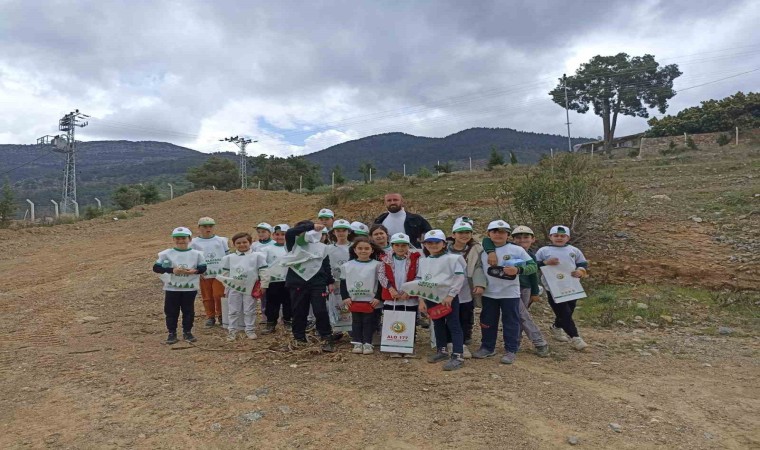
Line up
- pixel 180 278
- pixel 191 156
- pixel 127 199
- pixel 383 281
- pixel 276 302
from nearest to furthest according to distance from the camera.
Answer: pixel 383 281 → pixel 180 278 → pixel 276 302 → pixel 127 199 → pixel 191 156

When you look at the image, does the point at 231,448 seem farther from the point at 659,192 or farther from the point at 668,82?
the point at 668,82

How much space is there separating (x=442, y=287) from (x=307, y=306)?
1588mm

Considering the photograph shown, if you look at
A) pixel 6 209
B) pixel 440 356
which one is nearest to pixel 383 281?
pixel 440 356

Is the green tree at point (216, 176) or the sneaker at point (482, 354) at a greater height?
the green tree at point (216, 176)

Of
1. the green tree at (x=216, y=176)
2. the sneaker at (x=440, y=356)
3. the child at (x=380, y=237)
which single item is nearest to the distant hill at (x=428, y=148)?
the green tree at (x=216, y=176)

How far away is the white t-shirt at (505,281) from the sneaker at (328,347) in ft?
5.50

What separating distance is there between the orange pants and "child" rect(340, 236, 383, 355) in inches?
83.5

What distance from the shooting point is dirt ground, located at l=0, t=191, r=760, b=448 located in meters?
3.54

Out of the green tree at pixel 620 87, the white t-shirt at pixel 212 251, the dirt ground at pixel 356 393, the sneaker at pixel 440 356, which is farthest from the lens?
the green tree at pixel 620 87

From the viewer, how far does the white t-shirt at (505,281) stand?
16.6ft

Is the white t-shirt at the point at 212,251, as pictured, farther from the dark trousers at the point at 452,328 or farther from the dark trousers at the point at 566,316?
the dark trousers at the point at 566,316

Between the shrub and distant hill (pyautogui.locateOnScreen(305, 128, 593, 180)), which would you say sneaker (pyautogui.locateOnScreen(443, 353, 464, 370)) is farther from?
distant hill (pyautogui.locateOnScreen(305, 128, 593, 180))

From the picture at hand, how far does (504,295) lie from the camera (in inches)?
199

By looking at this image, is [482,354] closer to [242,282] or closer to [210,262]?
[242,282]
